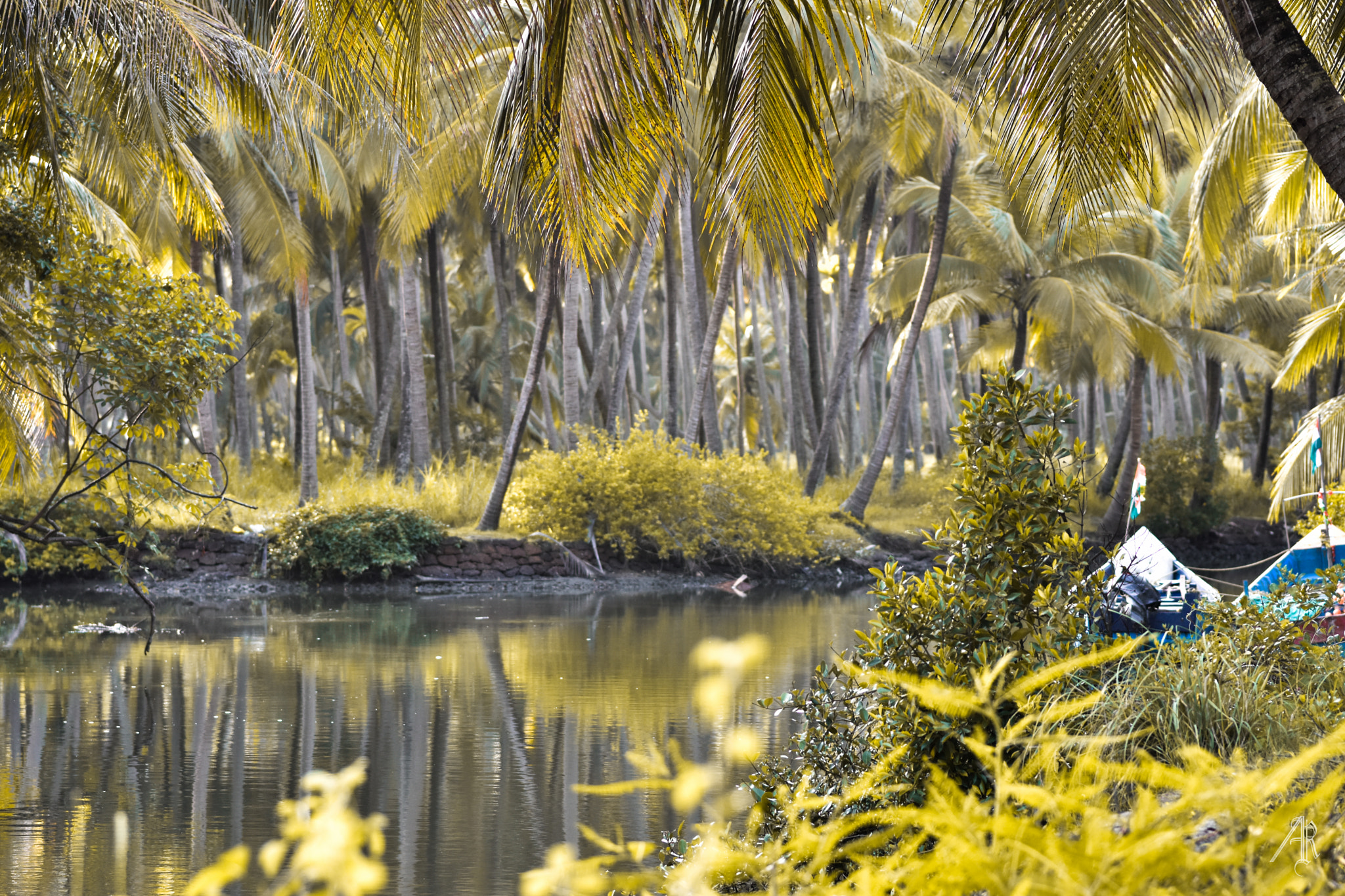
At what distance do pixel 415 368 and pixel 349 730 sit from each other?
15669 mm

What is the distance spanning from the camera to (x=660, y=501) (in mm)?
22953

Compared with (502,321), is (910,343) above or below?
below

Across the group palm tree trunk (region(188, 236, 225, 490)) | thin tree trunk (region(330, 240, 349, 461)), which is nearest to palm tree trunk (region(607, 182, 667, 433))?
palm tree trunk (region(188, 236, 225, 490))

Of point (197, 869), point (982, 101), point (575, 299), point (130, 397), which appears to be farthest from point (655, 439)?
point (197, 869)

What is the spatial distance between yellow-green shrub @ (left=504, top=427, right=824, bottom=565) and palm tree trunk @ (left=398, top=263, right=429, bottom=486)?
215cm

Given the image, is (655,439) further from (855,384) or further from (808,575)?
(855,384)

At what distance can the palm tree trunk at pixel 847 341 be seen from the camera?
26.7 meters

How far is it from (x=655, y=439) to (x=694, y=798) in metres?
22.0

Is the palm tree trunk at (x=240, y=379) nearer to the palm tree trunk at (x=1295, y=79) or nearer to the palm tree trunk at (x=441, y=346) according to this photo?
the palm tree trunk at (x=441, y=346)

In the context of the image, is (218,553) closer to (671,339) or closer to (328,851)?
(671,339)

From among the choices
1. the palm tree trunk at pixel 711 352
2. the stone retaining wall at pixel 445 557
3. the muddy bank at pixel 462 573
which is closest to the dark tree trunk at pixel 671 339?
the palm tree trunk at pixel 711 352

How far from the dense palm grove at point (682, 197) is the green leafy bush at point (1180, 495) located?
1030 mm

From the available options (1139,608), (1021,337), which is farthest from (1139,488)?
(1021,337)

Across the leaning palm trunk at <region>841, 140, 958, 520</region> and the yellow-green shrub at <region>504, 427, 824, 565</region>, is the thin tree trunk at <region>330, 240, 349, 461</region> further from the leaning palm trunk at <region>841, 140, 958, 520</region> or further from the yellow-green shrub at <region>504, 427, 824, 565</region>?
the leaning palm trunk at <region>841, 140, 958, 520</region>
